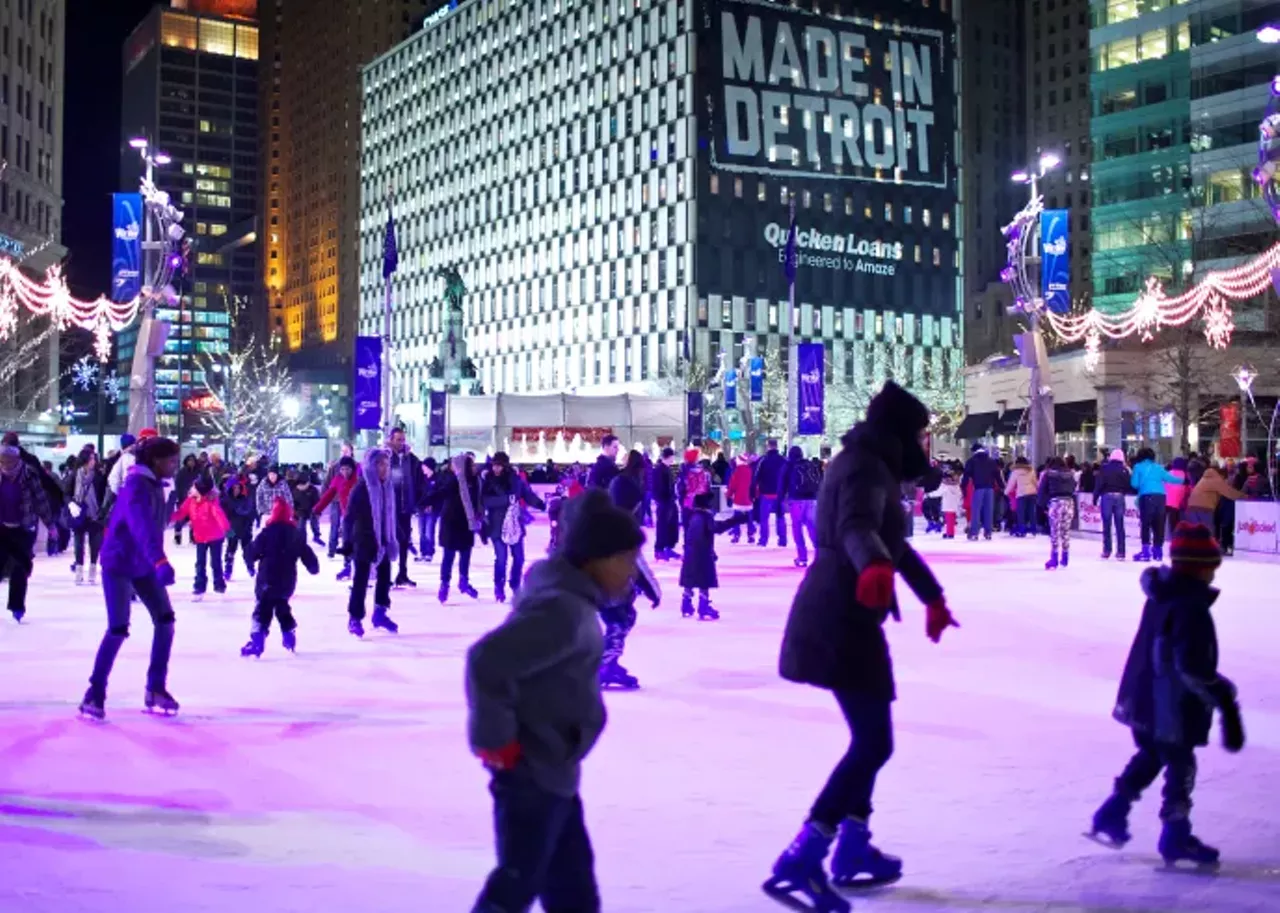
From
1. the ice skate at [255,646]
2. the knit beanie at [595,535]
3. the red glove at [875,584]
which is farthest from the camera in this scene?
the ice skate at [255,646]

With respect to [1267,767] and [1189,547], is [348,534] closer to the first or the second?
[1267,767]

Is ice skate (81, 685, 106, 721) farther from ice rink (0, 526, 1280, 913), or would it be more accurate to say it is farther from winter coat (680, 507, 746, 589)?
winter coat (680, 507, 746, 589)

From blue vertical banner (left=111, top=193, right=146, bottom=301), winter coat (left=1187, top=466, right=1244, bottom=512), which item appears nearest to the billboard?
blue vertical banner (left=111, top=193, right=146, bottom=301)

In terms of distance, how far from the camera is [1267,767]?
6684 mm

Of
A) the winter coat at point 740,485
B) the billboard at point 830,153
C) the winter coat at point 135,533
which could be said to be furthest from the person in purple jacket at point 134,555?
the billboard at point 830,153

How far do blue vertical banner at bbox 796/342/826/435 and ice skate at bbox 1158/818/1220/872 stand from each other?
25.3 metres

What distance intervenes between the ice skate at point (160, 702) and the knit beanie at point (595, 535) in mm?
5371

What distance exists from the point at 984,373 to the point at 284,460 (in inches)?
1150

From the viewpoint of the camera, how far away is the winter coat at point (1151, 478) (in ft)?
69.1

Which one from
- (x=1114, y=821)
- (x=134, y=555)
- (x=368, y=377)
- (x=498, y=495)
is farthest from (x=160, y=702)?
(x=368, y=377)

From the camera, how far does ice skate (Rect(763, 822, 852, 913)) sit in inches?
176

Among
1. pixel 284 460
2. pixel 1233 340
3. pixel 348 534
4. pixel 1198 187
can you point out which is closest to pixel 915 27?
pixel 1198 187

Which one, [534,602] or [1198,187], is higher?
[1198,187]

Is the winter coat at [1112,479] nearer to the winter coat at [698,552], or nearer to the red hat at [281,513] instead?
the winter coat at [698,552]
